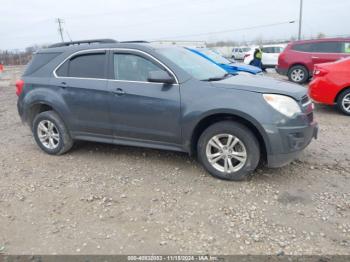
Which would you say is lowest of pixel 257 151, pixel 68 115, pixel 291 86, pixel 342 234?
pixel 342 234

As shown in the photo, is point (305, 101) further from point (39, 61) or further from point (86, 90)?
point (39, 61)

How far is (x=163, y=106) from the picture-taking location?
397 cm

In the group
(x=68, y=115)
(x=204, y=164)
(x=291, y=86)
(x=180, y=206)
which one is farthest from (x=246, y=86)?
(x=68, y=115)

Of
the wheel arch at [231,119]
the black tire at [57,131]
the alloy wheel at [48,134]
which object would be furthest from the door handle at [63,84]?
the wheel arch at [231,119]

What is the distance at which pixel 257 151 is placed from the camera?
3.65 metres

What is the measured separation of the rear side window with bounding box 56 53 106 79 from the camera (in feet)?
14.7

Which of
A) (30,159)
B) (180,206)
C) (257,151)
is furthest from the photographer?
(30,159)

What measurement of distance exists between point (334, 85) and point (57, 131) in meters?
5.64

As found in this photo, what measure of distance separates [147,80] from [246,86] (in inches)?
50.0

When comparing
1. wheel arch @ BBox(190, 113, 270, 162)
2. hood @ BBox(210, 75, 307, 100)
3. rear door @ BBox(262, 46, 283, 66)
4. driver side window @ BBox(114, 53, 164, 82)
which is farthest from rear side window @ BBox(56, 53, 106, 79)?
rear door @ BBox(262, 46, 283, 66)

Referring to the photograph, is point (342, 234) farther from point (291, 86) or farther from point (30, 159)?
point (30, 159)

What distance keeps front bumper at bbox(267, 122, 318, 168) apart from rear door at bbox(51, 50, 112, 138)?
7.37 feet

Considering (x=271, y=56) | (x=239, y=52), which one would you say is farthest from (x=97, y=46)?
(x=239, y=52)

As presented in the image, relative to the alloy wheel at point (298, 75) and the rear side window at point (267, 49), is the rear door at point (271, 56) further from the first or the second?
the alloy wheel at point (298, 75)
